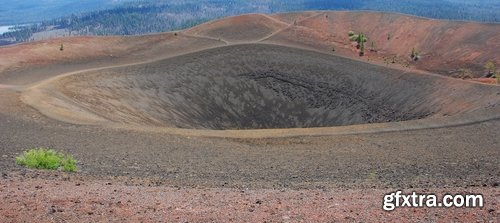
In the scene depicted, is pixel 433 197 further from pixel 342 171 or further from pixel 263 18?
pixel 263 18

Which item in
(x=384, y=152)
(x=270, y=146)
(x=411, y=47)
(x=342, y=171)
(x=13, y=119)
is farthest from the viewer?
(x=411, y=47)

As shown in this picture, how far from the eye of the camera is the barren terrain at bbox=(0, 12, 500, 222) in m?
11.3

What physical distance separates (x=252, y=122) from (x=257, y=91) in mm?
6316

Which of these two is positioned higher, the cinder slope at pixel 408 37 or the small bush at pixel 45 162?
the cinder slope at pixel 408 37

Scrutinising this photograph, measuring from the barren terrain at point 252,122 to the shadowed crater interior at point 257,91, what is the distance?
0.64 feet

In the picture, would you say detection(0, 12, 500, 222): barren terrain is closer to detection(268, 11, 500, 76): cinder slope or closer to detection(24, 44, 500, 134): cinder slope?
detection(24, 44, 500, 134): cinder slope

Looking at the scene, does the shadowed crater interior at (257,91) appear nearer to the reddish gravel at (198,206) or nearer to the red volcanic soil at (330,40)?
the red volcanic soil at (330,40)

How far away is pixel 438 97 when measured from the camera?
3791 cm

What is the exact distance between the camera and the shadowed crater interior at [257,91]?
120 feet

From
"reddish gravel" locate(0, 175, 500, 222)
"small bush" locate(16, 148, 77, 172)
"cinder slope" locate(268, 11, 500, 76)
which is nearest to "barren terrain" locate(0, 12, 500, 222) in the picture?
"reddish gravel" locate(0, 175, 500, 222)

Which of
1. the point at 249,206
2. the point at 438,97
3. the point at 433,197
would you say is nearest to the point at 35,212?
the point at 249,206

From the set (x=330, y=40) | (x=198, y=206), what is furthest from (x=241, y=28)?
(x=198, y=206)

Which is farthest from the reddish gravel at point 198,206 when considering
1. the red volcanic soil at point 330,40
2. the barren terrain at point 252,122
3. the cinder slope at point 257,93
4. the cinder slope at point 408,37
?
the cinder slope at point 408,37

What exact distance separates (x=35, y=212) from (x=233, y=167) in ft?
29.8
